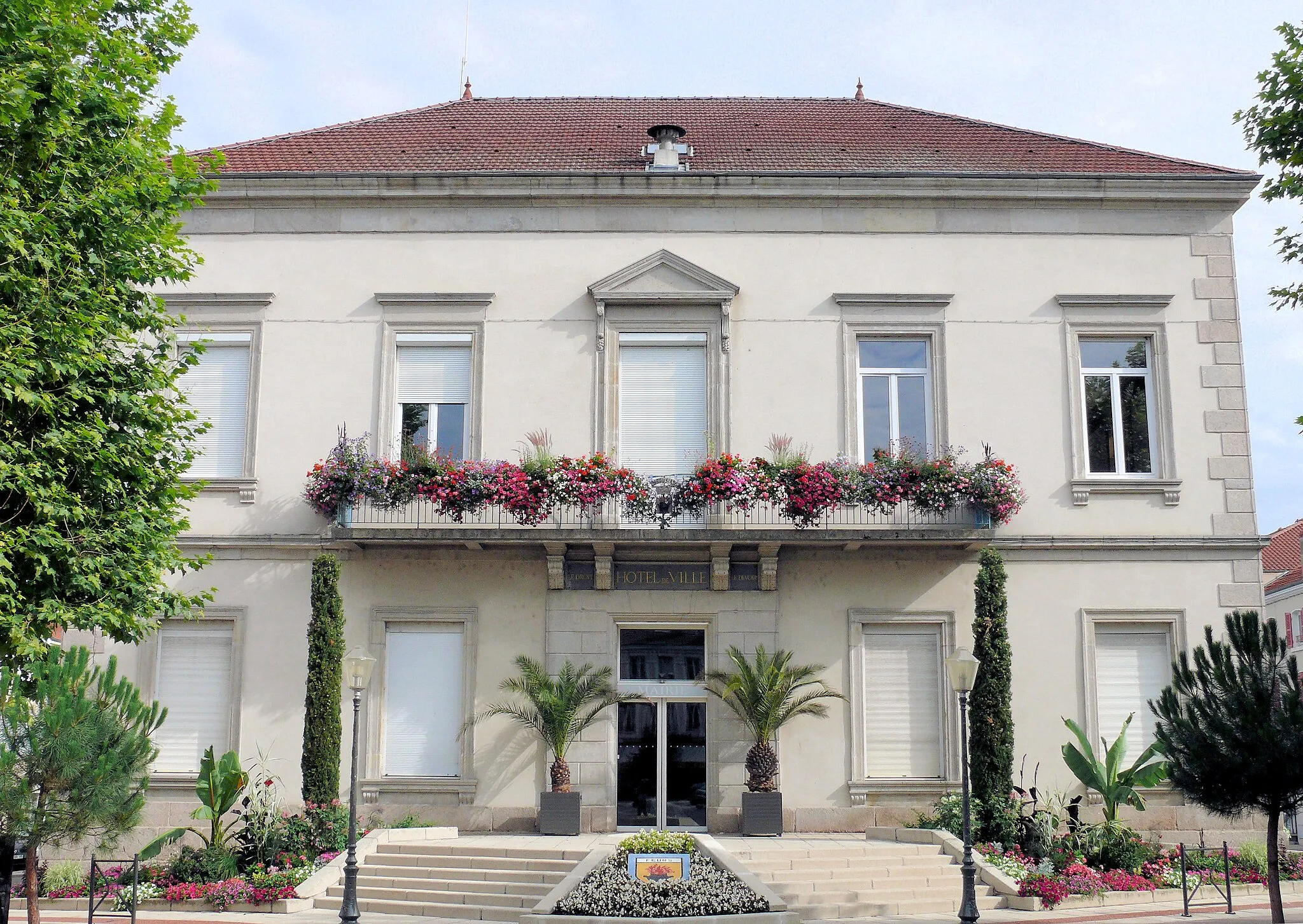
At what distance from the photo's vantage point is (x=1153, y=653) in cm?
1978

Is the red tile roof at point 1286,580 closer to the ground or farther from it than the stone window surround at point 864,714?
farther from it

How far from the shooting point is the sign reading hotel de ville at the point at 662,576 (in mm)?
19688

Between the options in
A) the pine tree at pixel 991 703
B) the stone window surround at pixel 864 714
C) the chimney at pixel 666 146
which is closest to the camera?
the pine tree at pixel 991 703

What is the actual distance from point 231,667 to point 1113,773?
13303 mm

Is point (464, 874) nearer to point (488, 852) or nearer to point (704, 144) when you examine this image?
point (488, 852)

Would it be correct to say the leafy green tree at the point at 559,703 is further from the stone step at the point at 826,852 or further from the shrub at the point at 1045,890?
the shrub at the point at 1045,890

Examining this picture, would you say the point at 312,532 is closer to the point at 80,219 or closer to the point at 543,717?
the point at 543,717

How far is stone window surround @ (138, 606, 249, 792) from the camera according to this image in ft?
63.4

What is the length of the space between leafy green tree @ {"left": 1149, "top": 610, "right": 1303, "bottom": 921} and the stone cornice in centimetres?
840

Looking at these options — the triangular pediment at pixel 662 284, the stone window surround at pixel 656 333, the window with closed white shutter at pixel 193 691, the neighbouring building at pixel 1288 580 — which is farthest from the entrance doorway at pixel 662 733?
the neighbouring building at pixel 1288 580

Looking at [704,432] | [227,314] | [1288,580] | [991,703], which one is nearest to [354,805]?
[704,432]

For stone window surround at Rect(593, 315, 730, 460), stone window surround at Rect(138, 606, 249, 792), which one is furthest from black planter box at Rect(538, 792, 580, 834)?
stone window surround at Rect(593, 315, 730, 460)

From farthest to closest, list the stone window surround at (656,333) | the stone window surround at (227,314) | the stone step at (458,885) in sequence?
1. the stone window surround at (227,314)
2. the stone window surround at (656,333)
3. the stone step at (458,885)

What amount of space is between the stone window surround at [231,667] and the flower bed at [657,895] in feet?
23.9
